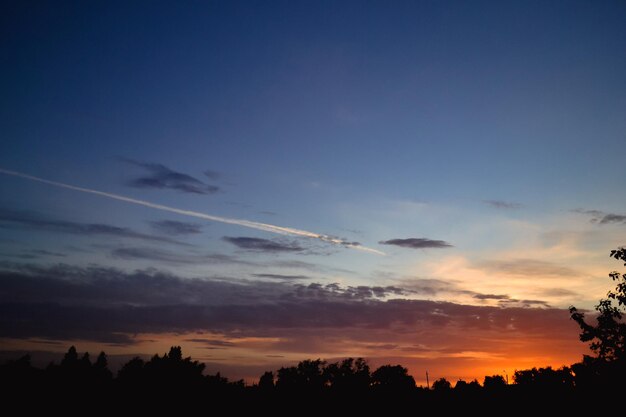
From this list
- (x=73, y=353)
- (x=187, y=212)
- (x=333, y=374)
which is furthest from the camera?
(x=333, y=374)

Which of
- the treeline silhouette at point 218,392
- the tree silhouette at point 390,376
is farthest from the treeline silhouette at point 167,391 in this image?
the tree silhouette at point 390,376

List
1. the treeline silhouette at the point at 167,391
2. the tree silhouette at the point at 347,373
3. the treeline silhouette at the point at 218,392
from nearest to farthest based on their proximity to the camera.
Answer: the treeline silhouette at the point at 218,392 < the treeline silhouette at the point at 167,391 < the tree silhouette at the point at 347,373

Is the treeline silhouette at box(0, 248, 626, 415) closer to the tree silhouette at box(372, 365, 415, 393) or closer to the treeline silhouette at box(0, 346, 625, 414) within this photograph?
the treeline silhouette at box(0, 346, 625, 414)

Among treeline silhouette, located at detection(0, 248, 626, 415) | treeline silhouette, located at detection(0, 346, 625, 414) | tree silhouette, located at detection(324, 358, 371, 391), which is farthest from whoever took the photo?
tree silhouette, located at detection(324, 358, 371, 391)

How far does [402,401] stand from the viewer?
294 feet

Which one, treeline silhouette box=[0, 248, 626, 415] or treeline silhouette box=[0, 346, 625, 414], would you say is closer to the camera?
treeline silhouette box=[0, 248, 626, 415]

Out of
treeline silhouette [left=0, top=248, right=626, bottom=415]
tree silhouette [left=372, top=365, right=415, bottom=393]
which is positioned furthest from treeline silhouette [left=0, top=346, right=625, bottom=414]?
tree silhouette [left=372, top=365, right=415, bottom=393]

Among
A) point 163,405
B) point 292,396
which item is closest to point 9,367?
point 163,405

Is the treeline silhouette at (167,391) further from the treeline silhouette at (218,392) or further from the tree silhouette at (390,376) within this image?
the tree silhouette at (390,376)

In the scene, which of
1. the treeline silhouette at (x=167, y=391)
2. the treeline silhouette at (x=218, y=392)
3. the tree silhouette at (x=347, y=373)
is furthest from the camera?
the tree silhouette at (x=347, y=373)

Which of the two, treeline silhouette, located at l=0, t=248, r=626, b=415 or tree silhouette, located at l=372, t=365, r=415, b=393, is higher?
treeline silhouette, located at l=0, t=248, r=626, b=415

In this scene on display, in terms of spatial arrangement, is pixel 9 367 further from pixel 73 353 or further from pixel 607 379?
pixel 607 379

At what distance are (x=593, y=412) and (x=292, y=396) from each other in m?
65.5

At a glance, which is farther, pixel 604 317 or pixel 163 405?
pixel 163 405
